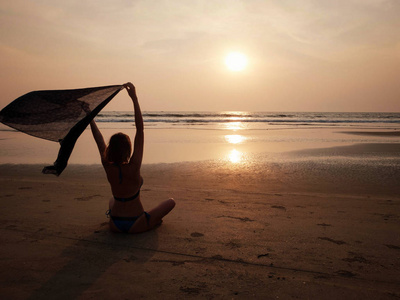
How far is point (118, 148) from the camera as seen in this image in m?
3.82

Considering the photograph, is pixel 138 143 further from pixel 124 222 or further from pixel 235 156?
pixel 235 156

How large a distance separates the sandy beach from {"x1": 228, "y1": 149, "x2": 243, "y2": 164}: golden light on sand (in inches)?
137

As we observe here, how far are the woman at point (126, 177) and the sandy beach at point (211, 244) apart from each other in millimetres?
195

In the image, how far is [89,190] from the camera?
685 cm

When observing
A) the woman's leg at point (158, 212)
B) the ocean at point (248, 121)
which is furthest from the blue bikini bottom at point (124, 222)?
the ocean at point (248, 121)

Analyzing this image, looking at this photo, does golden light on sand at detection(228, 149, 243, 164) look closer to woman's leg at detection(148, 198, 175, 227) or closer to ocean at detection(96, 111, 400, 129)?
woman's leg at detection(148, 198, 175, 227)

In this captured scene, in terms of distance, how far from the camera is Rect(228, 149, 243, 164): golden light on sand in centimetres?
1097

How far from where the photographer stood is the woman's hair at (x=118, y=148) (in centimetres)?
382

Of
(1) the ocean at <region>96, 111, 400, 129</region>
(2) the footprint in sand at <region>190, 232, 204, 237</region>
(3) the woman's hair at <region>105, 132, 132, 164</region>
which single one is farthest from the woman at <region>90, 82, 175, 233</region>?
(1) the ocean at <region>96, 111, 400, 129</region>

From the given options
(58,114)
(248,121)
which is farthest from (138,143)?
(248,121)

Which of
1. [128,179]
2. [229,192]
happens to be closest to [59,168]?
[128,179]

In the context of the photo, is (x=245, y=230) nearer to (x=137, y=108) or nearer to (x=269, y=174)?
(x=137, y=108)

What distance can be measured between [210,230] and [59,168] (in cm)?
223

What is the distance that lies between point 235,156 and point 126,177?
841 centimetres
